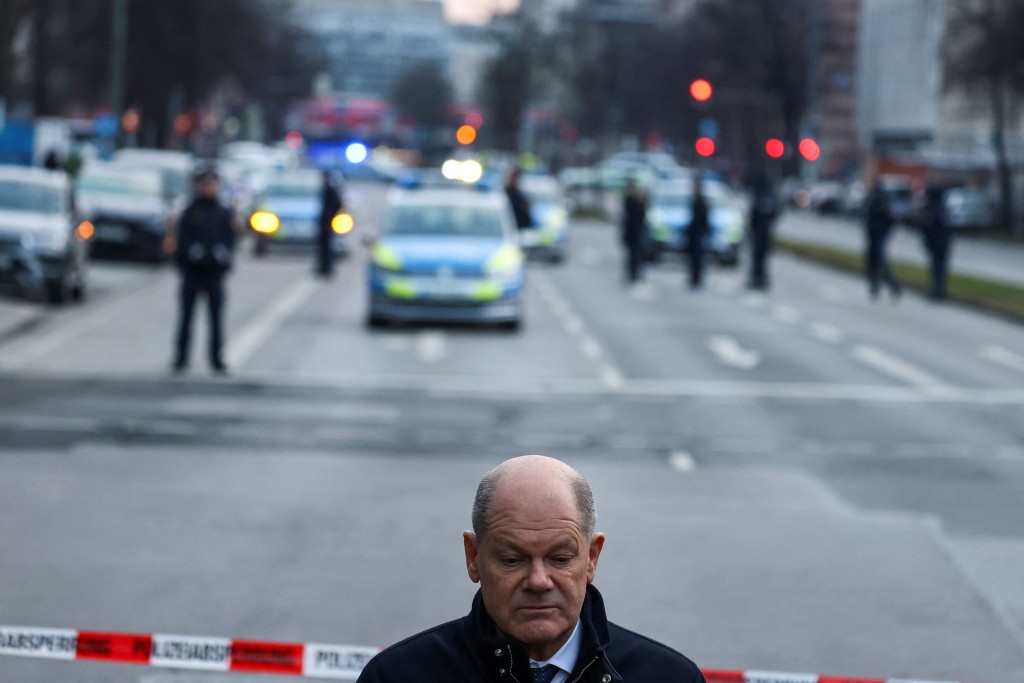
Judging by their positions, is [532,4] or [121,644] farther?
[532,4]

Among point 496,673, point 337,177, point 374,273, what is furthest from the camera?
point 337,177

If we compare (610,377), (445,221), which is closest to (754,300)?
(445,221)

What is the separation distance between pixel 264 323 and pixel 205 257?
6604mm

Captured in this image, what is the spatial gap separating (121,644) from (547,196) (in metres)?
38.4

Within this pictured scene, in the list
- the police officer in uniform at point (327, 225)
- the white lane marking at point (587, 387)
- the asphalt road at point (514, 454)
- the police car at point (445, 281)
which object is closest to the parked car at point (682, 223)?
the police officer in uniform at point (327, 225)

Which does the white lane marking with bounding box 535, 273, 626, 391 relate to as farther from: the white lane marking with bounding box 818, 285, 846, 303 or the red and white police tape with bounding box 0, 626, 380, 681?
the red and white police tape with bounding box 0, 626, 380, 681

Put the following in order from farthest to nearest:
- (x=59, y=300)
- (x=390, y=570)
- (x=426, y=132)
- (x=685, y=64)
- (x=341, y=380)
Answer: (x=426, y=132) < (x=685, y=64) < (x=59, y=300) < (x=341, y=380) < (x=390, y=570)

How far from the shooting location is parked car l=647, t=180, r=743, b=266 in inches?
1640

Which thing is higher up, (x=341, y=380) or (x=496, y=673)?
(x=496, y=673)

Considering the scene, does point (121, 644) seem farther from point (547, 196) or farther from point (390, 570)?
point (547, 196)

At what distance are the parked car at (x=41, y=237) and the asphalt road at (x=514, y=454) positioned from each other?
1.53ft

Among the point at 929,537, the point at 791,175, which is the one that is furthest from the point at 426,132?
the point at 929,537

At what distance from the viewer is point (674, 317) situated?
91.7 feet

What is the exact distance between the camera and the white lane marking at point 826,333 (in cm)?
2469
